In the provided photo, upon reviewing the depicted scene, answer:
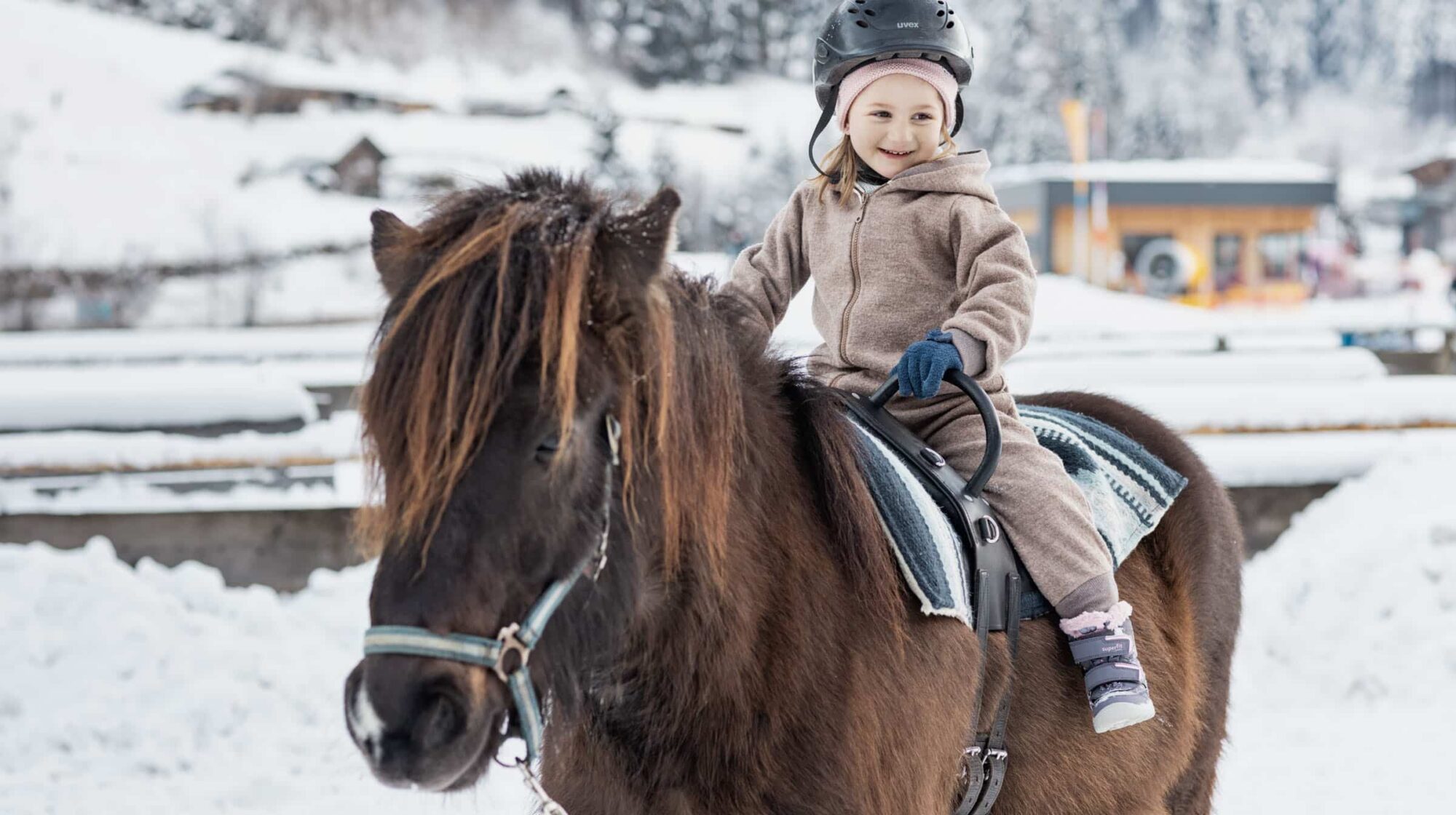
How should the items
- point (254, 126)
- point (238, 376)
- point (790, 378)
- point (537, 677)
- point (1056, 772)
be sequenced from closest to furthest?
point (537, 677), point (790, 378), point (1056, 772), point (238, 376), point (254, 126)

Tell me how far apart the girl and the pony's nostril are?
1013mm

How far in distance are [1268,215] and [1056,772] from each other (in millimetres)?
32495

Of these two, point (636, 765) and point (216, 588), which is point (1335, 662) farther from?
point (216, 588)

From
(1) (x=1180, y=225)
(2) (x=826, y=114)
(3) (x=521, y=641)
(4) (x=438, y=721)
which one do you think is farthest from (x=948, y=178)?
(1) (x=1180, y=225)

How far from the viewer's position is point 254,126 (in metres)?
46.1

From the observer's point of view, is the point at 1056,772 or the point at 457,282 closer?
the point at 457,282

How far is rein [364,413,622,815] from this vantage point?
1487 millimetres

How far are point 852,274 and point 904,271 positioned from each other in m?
0.12

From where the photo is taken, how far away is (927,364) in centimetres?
221

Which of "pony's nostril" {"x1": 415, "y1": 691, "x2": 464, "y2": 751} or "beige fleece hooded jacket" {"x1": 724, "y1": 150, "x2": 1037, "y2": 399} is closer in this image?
"pony's nostril" {"x1": 415, "y1": 691, "x2": 464, "y2": 751}

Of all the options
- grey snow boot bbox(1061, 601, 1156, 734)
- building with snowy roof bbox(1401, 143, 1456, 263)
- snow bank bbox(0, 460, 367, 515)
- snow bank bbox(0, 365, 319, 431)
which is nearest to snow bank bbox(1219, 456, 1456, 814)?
grey snow boot bbox(1061, 601, 1156, 734)

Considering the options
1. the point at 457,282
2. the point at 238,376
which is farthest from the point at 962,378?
the point at 238,376

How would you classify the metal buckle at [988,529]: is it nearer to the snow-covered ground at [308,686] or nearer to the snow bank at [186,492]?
the snow-covered ground at [308,686]

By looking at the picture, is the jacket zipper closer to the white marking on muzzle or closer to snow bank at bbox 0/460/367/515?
the white marking on muzzle
